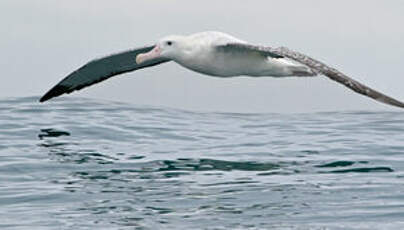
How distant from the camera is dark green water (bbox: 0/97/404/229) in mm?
10211

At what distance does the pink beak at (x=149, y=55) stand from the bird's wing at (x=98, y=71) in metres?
1.58

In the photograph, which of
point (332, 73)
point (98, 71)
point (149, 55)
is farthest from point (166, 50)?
point (332, 73)

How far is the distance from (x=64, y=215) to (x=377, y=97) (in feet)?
11.1

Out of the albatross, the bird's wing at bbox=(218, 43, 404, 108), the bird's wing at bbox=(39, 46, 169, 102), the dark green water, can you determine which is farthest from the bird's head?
the bird's wing at bbox=(39, 46, 169, 102)

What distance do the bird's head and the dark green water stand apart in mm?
1262

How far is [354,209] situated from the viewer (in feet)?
33.8

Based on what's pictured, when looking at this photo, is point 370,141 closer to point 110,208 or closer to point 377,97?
point 377,97

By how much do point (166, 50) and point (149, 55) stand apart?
23 centimetres

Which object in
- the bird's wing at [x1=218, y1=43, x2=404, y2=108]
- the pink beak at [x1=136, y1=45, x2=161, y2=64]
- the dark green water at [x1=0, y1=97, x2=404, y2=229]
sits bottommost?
the dark green water at [x1=0, y1=97, x2=404, y2=229]

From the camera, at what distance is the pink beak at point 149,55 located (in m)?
13.6

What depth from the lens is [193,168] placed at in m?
12.9

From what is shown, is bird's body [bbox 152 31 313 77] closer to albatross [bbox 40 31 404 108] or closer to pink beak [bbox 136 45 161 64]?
albatross [bbox 40 31 404 108]

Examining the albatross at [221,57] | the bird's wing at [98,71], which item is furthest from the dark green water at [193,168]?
the albatross at [221,57]

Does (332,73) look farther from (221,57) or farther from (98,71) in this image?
(98,71)
